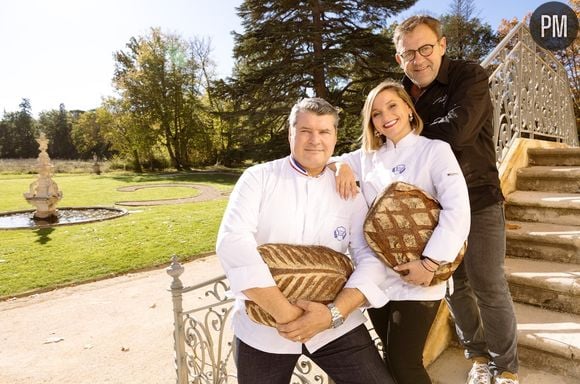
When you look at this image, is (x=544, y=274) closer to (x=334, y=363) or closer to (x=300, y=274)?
(x=334, y=363)

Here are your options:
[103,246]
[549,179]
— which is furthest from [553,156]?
[103,246]

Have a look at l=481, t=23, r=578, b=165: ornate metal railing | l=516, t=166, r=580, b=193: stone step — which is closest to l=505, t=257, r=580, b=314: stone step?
l=516, t=166, r=580, b=193: stone step

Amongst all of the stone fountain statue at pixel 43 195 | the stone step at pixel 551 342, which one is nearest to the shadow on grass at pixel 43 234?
the stone fountain statue at pixel 43 195

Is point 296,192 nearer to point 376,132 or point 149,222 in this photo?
point 376,132

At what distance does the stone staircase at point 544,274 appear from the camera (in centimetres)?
238

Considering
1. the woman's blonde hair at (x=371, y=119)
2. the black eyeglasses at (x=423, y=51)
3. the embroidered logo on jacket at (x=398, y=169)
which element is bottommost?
the embroidered logo on jacket at (x=398, y=169)

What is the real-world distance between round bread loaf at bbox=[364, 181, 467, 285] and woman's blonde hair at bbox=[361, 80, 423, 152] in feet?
1.34

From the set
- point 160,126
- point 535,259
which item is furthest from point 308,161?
point 160,126

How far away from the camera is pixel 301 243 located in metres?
1.92

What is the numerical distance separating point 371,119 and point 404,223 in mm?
673

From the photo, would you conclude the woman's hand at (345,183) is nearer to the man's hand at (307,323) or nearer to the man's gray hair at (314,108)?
the man's gray hair at (314,108)

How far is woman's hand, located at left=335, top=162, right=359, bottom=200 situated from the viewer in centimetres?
196

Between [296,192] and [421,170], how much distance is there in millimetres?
683

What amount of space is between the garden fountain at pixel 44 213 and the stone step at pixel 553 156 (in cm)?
1356
